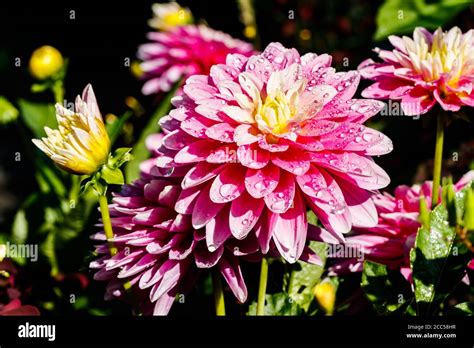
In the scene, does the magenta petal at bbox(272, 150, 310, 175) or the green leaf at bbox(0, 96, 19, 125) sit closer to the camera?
the magenta petal at bbox(272, 150, 310, 175)

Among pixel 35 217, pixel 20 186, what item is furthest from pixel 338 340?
pixel 20 186

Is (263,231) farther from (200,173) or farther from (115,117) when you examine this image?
(115,117)

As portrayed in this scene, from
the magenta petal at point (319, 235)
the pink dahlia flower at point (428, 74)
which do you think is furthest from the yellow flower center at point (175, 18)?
the magenta petal at point (319, 235)

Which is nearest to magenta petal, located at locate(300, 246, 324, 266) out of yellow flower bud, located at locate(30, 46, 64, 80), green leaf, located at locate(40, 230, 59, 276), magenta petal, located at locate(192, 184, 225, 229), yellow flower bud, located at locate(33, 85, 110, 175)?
magenta petal, located at locate(192, 184, 225, 229)

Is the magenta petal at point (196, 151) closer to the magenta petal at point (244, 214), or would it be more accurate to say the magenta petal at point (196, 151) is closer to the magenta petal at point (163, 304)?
the magenta petal at point (244, 214)

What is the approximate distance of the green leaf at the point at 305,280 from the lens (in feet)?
3.05

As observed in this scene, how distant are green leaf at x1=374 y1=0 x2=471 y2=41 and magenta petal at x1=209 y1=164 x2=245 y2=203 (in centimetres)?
69

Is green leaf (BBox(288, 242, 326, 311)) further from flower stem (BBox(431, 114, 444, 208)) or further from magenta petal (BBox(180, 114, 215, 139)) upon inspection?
magenta petal (BBox(180, 114, 215, 139))

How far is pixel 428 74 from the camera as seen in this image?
2.78 feet

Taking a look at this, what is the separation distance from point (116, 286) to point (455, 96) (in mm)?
466

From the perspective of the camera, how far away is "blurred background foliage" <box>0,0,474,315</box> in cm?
100

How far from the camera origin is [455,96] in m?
0.84

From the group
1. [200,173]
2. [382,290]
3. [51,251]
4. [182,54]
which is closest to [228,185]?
[200,173]

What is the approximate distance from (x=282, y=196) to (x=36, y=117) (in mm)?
827
